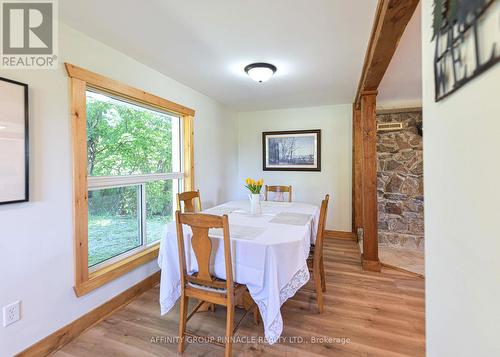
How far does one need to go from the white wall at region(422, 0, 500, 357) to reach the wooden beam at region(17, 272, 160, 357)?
87.7 inches

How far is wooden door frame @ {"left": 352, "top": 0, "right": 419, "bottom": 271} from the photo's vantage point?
1.52 metres

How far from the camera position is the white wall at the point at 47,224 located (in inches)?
61.0

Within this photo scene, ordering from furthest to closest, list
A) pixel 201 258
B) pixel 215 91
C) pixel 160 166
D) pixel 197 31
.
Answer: pixel 215 91 → pixel 160 166 → pixel 197 31 → pixel 201 258

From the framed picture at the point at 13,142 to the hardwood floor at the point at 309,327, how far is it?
115 cm

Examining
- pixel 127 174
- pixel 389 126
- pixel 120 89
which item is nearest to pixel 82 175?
pixel 127 174

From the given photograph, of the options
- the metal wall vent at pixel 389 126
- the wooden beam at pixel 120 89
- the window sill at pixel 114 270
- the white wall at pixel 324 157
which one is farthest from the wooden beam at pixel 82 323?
the metal wall vent at pixel 389 126

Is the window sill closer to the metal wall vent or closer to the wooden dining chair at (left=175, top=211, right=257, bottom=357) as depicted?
the wooden dining chair at (left=175, top=211, right=257, bottom=357)

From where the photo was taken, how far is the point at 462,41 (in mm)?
591

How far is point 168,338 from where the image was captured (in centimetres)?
186

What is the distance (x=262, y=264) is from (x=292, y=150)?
312 centimetres

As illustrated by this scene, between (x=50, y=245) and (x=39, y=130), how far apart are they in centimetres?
78

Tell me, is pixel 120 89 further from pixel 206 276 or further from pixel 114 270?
pixel 206 276

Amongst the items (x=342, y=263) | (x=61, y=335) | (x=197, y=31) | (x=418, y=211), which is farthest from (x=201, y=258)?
(x=418, y=211)

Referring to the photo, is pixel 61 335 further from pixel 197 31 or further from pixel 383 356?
pixel 197 31
